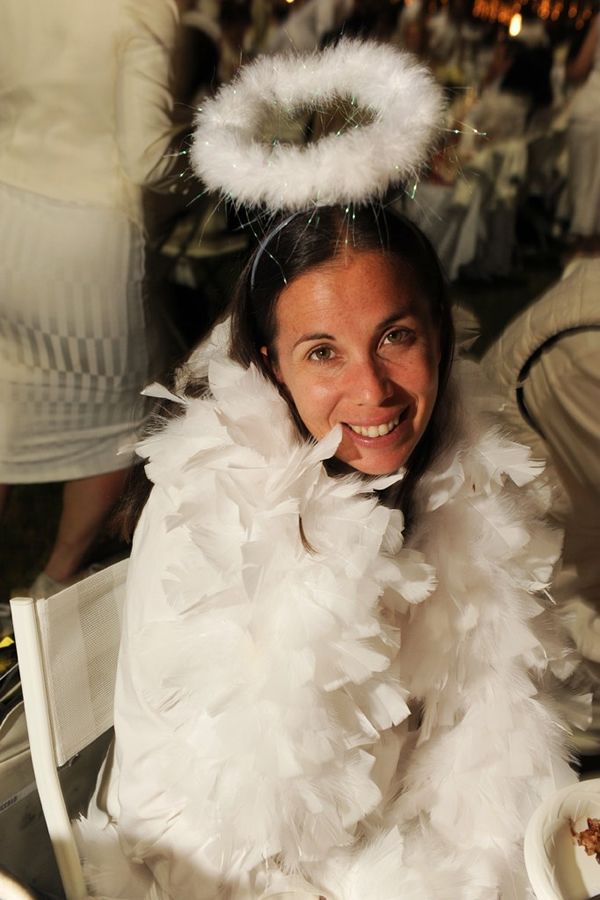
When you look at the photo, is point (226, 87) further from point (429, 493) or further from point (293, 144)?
point (429, 493)

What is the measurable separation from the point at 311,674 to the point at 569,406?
802 millimetres

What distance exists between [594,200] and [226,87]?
1.37 metres

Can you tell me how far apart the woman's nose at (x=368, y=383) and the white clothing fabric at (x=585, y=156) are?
127 centimetres

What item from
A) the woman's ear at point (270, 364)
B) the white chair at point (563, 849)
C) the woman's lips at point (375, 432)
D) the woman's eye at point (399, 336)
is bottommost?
the white chair at point (563, 849)

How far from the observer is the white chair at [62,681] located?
78 centimetres

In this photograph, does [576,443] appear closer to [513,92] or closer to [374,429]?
[374,429]

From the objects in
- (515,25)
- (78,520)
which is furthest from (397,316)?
(515,25)

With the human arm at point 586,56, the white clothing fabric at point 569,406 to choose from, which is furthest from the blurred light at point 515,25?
the white clothing fabric at point 569,406

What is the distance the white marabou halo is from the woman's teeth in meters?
0.21

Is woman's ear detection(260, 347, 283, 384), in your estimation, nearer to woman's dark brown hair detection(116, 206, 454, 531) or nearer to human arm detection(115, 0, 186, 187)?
woman's dark brown hair detection(116, 206, 454, 531)

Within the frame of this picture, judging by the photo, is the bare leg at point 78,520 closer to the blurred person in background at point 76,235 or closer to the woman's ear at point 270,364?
the blurred person in background at point 76,235

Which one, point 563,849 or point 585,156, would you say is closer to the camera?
point 563,849

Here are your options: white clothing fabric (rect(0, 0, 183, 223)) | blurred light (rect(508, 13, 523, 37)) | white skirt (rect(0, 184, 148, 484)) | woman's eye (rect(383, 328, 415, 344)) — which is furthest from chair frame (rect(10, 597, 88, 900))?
blurred light (rect(508, 13, 523, 37))

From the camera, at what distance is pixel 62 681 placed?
2.68 feet
